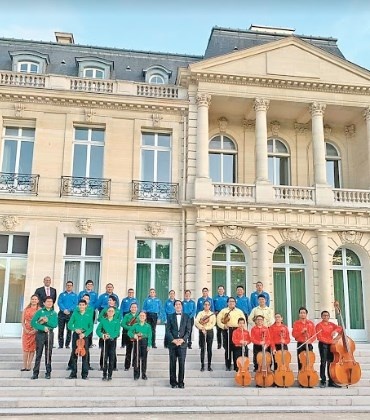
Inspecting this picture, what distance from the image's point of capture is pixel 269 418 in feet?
23.4

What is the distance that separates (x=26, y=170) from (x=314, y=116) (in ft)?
32.6

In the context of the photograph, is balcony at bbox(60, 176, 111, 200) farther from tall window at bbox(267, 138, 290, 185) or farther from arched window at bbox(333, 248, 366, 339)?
arched window at bbox(333, 248, 366, 339)

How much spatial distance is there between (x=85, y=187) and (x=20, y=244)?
2.71m

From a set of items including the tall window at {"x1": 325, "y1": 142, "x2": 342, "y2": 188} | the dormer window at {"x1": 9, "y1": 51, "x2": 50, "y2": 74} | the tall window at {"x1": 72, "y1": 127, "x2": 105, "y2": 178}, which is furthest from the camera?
the tall window at {"x1": 325, "y1": 142, "x2": 342, "y2": 188}

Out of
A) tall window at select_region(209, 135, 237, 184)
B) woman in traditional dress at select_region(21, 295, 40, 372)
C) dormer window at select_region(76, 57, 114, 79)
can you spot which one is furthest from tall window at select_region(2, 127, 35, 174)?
woman in traditional dress at select_region(21, 295, 40, 372)

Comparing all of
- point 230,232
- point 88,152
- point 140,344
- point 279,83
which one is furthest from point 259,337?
point 279,83

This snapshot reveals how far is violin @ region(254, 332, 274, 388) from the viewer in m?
8.95

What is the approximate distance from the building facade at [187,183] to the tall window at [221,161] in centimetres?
5

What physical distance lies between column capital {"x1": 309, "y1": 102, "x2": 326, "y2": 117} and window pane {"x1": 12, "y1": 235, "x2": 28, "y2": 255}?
10.5 meters

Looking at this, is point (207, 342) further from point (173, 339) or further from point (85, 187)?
point (85, 187)

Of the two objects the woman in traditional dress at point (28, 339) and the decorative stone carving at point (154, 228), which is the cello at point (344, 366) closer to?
the woman in traditional dress at point (28, 339)

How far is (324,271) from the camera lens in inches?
602

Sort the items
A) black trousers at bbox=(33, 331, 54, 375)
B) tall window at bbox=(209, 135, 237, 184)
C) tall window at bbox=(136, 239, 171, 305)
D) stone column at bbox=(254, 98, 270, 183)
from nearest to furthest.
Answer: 1. black trousers at bbox=(33, 331, 54, 375)
2. tall window at bbox=(136, 239, 171, 305)
3. stone column at bbox=(254, 98, 270, 183)
4. tall window at bbox=(209, 135, 237, 184)

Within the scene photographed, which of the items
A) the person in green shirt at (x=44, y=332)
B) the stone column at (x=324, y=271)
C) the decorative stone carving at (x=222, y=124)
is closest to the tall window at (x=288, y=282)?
the stone column at (x=324, y=271)
